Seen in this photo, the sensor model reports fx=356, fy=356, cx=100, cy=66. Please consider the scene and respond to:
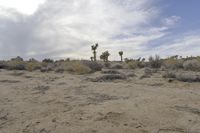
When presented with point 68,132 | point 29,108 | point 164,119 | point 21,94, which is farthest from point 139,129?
point 21,94

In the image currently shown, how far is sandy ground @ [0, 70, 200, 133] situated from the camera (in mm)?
7855

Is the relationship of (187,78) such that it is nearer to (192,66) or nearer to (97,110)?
(192,66)

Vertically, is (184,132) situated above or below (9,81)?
below

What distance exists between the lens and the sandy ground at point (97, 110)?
7.85 meters

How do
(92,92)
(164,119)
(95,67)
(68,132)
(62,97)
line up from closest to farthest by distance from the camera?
1. (68,132)
2. (164,119)
3. (62,97)
4. (92,92)
5. (95,67)

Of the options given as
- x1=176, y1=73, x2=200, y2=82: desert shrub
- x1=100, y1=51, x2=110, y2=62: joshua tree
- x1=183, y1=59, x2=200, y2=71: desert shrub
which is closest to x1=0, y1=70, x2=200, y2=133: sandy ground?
x1=176, y1=73, x2=200, y2=82: desert shrub

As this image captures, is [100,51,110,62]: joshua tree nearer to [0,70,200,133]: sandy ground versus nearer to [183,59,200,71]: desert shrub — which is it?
[183,59,200,71]: desert shrub

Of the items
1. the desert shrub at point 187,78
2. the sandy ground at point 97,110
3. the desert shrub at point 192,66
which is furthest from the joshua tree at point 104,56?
the sandy ground at point 97,110

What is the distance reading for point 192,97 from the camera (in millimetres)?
10445

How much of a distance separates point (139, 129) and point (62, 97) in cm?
337

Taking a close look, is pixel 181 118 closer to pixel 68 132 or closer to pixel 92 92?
pixel 68 132

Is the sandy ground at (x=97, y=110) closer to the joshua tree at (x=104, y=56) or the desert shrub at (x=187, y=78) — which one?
the desert shrub at (x=187, y=78)

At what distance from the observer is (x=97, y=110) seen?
8797 millimetres

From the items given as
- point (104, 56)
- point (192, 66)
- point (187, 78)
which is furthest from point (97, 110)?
point (104, 56)
